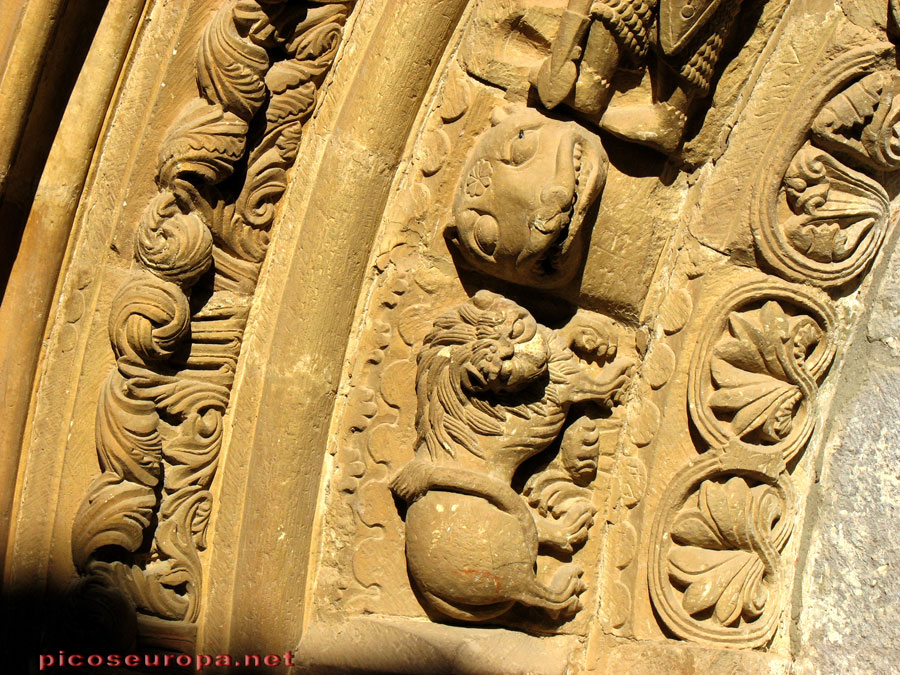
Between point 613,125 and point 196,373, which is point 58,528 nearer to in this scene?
point 196,373

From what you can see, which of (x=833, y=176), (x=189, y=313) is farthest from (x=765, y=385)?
(x=189, y=313)

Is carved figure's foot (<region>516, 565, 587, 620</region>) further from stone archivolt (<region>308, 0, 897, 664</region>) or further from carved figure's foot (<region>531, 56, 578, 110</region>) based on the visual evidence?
carved figure's foot (<region>531, 56, 578, 110</region>)

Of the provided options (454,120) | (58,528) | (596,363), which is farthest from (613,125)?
(58,528)

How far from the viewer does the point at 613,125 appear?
200cm

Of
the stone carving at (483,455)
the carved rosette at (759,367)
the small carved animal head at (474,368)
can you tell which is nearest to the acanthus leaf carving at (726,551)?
the carved rosette at (759,367)

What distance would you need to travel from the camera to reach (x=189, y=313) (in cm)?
197

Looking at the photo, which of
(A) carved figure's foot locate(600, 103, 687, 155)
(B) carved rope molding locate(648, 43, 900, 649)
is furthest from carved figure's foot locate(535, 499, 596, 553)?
(A) carved figure's foot locate(600, 103, 687, 155)

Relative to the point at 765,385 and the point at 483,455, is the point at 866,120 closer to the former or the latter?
the point at 765,385

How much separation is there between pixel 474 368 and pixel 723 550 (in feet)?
2.26

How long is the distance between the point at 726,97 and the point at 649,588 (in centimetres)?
108

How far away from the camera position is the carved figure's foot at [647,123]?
199 centimetres

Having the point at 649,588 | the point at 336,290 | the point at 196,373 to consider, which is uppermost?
the point at 336,290

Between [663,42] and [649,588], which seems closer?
[663,42]

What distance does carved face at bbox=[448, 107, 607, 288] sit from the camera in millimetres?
1907
